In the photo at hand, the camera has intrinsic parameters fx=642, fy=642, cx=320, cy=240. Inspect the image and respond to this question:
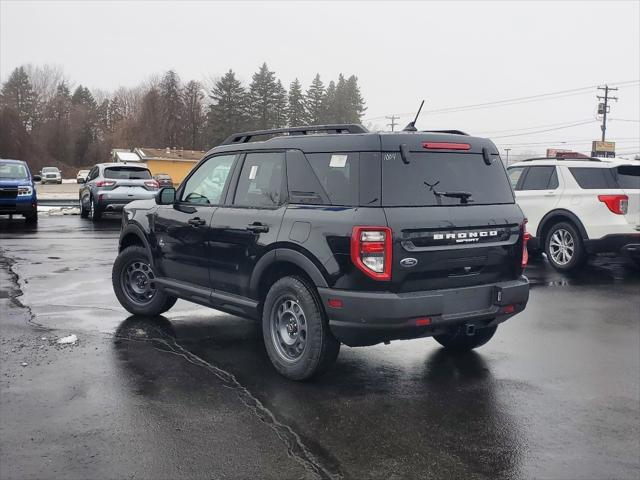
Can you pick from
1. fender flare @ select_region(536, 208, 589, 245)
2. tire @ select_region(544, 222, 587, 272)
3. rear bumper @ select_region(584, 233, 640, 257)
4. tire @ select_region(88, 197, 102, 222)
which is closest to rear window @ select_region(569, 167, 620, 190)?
fender flare @ select_region(536, 208, 589, 245)

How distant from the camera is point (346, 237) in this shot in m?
4.44

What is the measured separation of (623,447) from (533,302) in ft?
14.9

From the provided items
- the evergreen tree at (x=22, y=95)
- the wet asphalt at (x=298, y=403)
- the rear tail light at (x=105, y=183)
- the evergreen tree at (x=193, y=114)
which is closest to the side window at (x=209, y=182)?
the wet asphalt at (x=298, y=403)

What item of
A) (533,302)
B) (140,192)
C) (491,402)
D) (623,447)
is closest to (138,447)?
(491,402)

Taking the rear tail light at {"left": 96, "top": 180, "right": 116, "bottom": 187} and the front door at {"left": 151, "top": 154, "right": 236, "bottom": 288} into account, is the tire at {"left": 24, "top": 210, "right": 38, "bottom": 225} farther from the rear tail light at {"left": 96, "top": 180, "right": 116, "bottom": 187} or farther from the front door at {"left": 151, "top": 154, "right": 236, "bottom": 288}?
the front door at {"left": 151, "top": 154, "right": 236, "bottom": 288}

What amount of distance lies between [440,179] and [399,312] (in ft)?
3.61

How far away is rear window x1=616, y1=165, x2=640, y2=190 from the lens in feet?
33.5

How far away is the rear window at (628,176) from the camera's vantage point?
1021 cm

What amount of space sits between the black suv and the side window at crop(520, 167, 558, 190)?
21.1ft

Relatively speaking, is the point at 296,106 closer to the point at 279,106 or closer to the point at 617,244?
the point at 279,106

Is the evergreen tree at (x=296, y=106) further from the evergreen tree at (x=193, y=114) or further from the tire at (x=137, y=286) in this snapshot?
the tire at (x=137, y=286)

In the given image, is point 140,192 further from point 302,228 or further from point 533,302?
point 302,228

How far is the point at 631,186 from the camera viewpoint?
10180 millimetres

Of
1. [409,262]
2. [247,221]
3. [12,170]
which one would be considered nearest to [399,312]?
[409,262]
